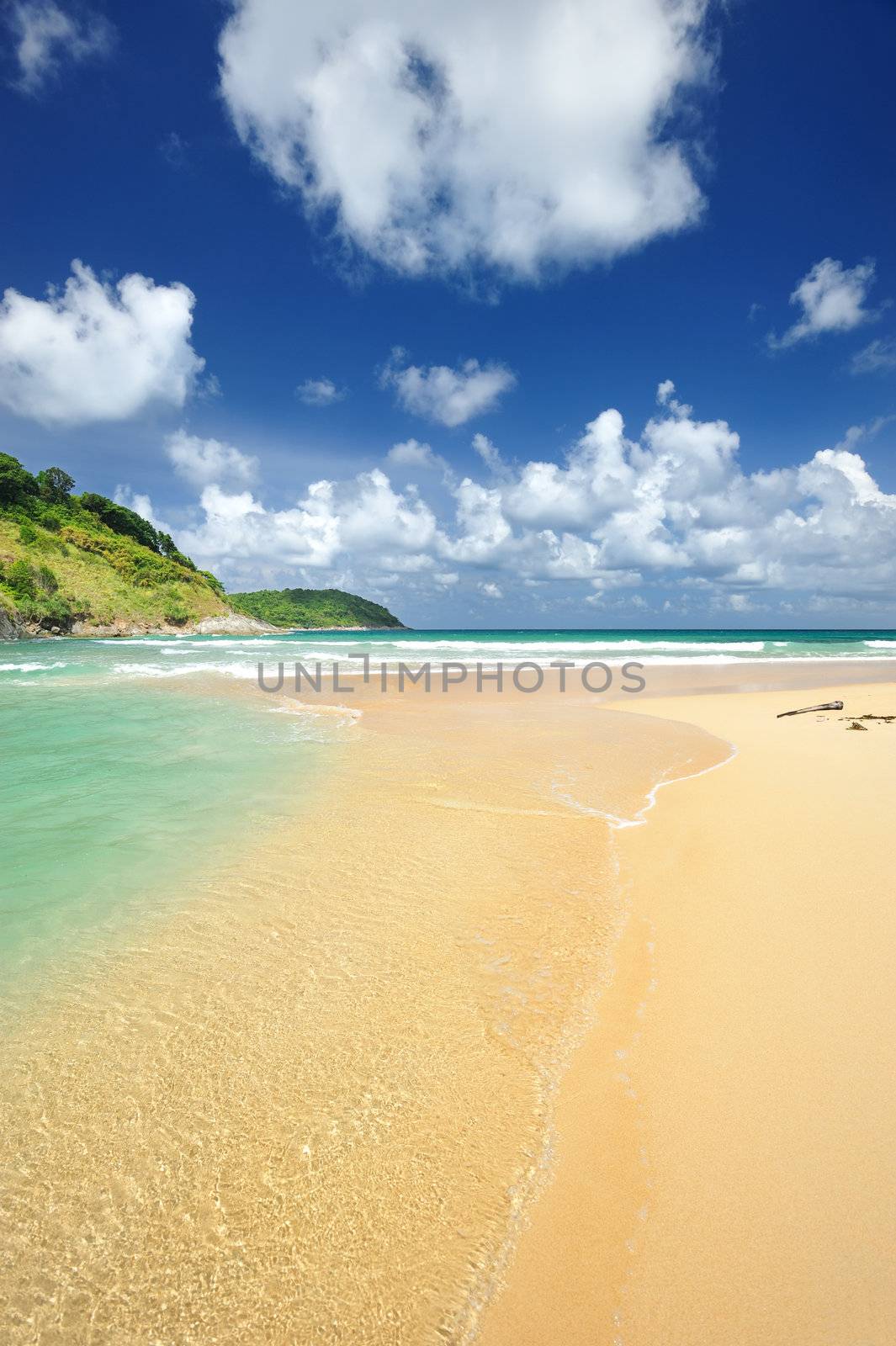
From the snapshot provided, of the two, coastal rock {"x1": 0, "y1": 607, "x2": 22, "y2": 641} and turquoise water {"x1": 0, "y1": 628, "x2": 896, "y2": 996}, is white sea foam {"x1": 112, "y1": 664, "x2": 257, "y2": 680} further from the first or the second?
coastal rock {"x1": 0, "y1": 607, "x2": 22, "y2": 641}

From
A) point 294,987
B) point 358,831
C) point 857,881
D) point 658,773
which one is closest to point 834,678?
point 658,773

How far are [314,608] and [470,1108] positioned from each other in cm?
13729

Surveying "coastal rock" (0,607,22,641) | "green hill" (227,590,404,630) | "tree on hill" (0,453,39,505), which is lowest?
"coastal rock" (0,607,22,641)

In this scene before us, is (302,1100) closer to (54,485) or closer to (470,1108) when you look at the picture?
(470,1108)

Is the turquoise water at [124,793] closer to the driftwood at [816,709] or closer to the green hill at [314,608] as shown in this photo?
the driftwood at [816,709]

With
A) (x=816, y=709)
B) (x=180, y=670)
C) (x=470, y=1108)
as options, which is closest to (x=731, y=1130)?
(x=470, y=1108)

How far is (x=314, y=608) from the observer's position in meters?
135

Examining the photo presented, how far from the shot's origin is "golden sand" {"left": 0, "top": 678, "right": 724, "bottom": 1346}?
1.71 metres

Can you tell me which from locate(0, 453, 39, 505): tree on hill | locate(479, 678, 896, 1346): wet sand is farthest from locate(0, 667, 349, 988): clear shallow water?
locate(0, 453, 39, 505): tree on hill

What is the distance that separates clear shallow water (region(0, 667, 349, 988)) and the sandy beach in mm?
500

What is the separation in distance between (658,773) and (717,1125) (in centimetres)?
594

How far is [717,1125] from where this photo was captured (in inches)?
92.0

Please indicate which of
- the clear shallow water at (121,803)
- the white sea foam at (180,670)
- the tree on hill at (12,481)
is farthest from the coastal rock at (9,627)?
the clear shallow water at (121,803)

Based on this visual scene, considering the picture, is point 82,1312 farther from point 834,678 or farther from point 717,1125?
point 834,678
